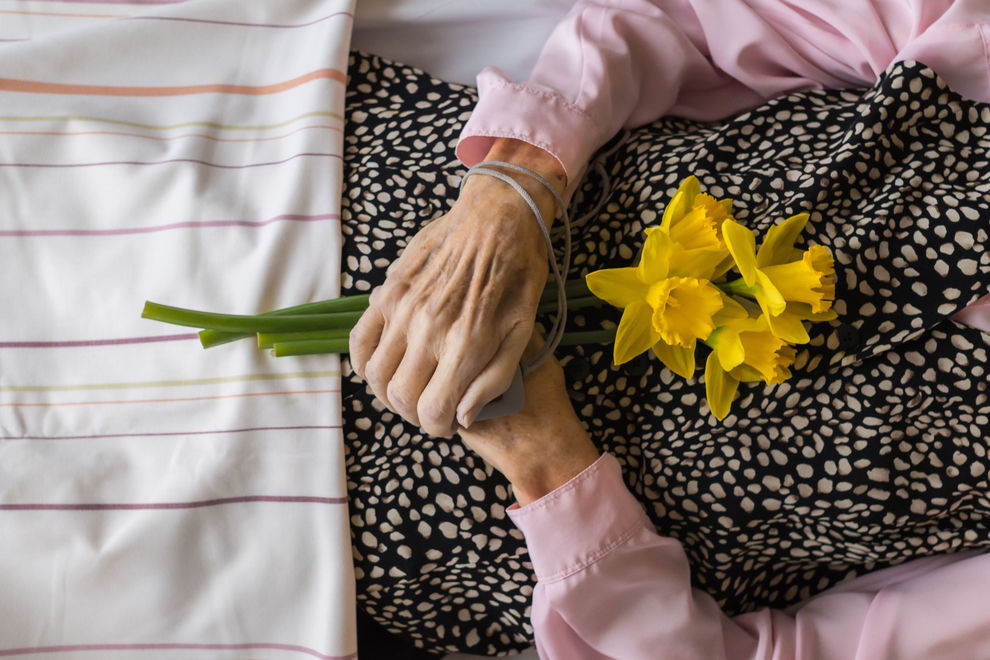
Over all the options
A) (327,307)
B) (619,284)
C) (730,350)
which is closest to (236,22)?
(327,307)

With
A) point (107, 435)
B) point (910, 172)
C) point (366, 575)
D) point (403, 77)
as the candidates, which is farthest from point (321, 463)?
point (910, 172)

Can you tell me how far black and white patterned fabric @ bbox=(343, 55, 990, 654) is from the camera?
33.4 inches

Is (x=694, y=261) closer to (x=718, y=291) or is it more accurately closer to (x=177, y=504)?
(x=718, y=291)

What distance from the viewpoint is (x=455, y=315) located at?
82 centimetres

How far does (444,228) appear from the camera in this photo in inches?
34.3

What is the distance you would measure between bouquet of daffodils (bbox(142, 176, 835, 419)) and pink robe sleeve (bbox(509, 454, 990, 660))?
0.19 meters

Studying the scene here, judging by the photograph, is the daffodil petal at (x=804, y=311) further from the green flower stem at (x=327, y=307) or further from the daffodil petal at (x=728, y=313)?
the green flower stem at (x=327, y=307)

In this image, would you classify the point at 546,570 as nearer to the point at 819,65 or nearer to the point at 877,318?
the point at 877,318

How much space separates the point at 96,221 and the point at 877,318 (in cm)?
92

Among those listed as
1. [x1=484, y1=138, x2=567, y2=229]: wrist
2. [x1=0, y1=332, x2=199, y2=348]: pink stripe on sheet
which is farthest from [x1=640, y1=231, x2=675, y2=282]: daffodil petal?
[x1=0, y1=332, x2=199, y2=348]: pink stripe on sheet

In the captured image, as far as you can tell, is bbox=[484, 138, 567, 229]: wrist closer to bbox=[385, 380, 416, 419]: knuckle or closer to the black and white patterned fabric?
the black and white patterned fabric

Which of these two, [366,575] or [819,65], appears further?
[819,65]

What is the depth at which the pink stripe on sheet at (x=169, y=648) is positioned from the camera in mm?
885

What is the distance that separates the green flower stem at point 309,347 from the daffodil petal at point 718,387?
0.40 metres
